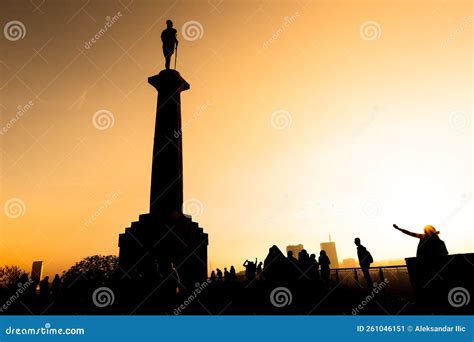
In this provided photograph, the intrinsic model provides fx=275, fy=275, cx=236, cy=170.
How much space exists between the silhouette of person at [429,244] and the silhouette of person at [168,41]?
44.9 ft

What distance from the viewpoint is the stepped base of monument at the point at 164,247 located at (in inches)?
417

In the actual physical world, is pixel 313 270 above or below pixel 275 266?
below

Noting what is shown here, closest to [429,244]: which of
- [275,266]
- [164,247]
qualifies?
[275,266]

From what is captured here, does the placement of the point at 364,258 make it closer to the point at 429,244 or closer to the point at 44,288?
the point at 429,244

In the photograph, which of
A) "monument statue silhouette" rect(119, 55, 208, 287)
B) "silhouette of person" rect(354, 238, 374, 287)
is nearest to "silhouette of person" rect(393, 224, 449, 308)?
"silhouette of person" rect(354, 238, 374, 287)

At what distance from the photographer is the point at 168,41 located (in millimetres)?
14977

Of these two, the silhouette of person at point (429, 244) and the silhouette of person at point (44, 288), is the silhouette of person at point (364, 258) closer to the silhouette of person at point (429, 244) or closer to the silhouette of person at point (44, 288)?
the silhouette of person at point (429, 244)

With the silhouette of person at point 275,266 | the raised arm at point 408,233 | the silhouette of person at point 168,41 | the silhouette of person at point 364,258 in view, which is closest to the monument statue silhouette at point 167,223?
the silhouette of person at point 168,41

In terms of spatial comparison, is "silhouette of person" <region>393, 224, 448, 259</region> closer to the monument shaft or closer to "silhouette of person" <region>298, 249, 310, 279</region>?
"silhouette of person" <region>298, 249, 310, 279</region>

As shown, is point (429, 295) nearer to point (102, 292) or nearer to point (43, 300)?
point (102, 292)

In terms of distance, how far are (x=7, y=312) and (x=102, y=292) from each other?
7.77ft

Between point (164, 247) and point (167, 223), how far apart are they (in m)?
0.99

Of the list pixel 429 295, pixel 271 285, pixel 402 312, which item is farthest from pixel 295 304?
pixel 429 295

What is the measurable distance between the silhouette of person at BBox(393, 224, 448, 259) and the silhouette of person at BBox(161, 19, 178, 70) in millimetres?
13693
